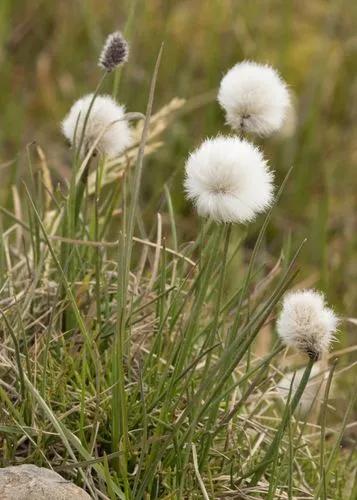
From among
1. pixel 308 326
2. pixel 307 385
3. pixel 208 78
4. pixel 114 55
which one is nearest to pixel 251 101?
pixel 114 55

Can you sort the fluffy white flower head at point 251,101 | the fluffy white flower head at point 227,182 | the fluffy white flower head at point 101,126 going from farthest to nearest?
the fluffy white flower head at point 101,126
the fluffy white flower head at point 251,101
the fluffy white flower head at point 227,182

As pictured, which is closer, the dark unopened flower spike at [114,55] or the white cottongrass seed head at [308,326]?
the white cottongrass seed head at [308,326]

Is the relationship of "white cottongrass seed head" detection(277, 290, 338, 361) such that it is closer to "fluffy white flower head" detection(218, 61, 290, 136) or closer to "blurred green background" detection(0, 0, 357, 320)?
"fluffy white flower head" detection(218, 61, 290, 136)

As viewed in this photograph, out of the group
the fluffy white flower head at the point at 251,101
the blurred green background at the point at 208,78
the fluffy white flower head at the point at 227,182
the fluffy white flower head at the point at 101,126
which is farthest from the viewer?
the blurred green background at the point at 208,78

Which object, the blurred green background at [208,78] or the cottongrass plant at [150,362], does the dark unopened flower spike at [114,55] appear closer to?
the cottongrass plant at [150,362]

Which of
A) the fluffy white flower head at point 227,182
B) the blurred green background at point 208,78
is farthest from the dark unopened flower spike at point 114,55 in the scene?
the blurred green background at point 208,78

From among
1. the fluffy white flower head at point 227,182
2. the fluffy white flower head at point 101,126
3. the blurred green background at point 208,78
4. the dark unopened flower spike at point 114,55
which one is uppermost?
Answer: the blurred green background at point 208,78

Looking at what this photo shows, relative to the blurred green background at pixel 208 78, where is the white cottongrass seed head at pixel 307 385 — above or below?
below
